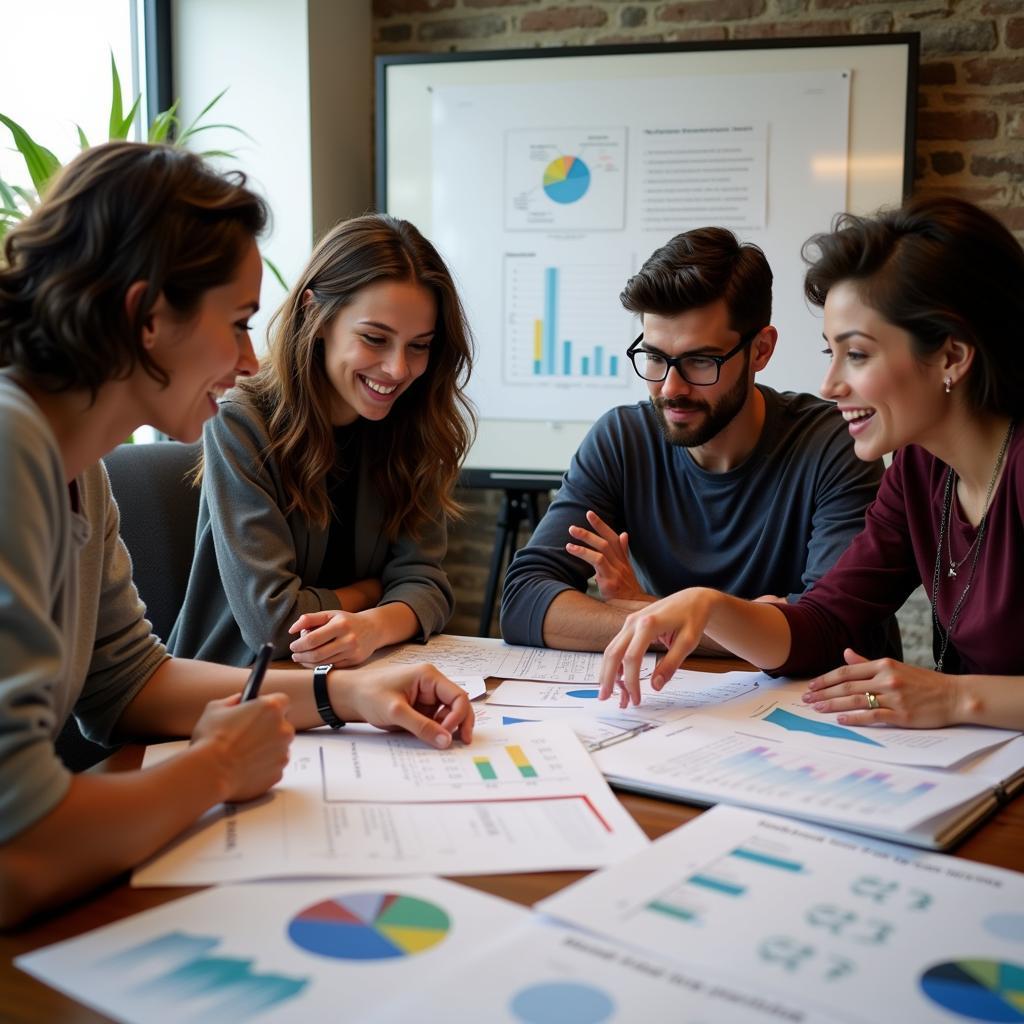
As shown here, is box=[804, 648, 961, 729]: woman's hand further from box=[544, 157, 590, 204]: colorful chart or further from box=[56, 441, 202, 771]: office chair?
box=[544, 157, 590, 204]: colorful chart

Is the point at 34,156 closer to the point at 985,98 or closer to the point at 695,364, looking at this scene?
the point at 695,364

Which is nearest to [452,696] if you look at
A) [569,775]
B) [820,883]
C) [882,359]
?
[569,775]

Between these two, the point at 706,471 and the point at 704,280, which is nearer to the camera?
the point at 704,280

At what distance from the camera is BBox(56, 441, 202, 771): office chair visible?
1937mm

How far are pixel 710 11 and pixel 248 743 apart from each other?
329cm

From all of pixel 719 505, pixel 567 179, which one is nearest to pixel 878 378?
pixel 719 505

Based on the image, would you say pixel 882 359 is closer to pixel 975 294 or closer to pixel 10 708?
pixel 975 294

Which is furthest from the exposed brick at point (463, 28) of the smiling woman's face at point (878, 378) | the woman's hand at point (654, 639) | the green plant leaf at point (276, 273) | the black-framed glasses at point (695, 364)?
the woman's hand at point (654, 639)

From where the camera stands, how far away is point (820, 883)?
855 millimetres

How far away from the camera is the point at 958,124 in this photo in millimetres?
3393

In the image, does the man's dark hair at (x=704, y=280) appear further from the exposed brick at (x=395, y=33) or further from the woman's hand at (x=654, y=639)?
the exposed brick at (x=395, y=33)

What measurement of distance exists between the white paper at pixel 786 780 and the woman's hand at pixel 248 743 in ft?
1.08

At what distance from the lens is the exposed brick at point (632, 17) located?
364 cm

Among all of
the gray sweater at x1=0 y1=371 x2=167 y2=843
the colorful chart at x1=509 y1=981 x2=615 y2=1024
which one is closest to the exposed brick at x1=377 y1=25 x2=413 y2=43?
the gray sweater at x1=0 y1=371 x2=167 y2=843
